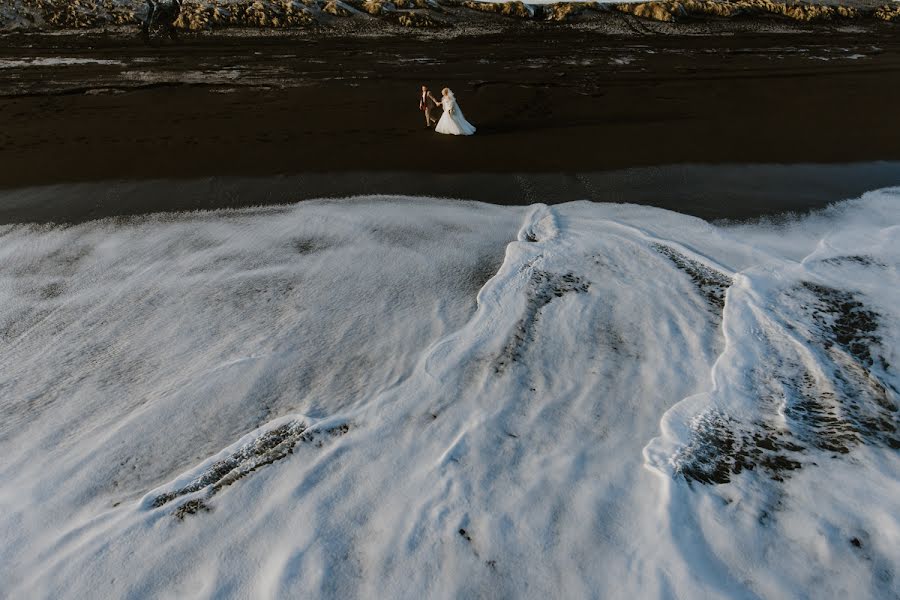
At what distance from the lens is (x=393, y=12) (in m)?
13.3

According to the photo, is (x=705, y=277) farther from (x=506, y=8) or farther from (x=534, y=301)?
(x=506, y=8)

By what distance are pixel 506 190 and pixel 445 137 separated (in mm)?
1885

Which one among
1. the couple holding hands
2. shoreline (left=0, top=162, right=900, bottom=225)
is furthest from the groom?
shoreline (left=0, top=162, right=900, bottom=225)

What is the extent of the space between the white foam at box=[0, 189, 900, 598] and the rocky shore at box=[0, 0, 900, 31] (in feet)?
30.3

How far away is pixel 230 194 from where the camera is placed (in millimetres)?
6609

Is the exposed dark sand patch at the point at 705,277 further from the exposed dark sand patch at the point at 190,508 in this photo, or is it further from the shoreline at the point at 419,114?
the exposed dark sand patch at the point at 190,508

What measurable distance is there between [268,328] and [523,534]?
2.66m

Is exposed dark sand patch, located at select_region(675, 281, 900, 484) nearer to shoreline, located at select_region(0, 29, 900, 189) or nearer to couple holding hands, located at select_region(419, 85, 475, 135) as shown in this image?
shoreline, located at select_region(0, 29, 900, 189)

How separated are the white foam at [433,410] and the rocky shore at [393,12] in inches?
364

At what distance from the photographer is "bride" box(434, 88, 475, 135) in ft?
25.8

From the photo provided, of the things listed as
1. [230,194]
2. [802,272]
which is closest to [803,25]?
[802,272]

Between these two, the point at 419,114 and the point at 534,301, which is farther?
the point at 419,114

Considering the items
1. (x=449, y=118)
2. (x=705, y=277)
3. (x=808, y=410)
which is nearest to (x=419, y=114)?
(x=449, y=118)

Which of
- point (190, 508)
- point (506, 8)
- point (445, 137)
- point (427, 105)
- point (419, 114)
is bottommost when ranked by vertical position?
point (190, 508)
